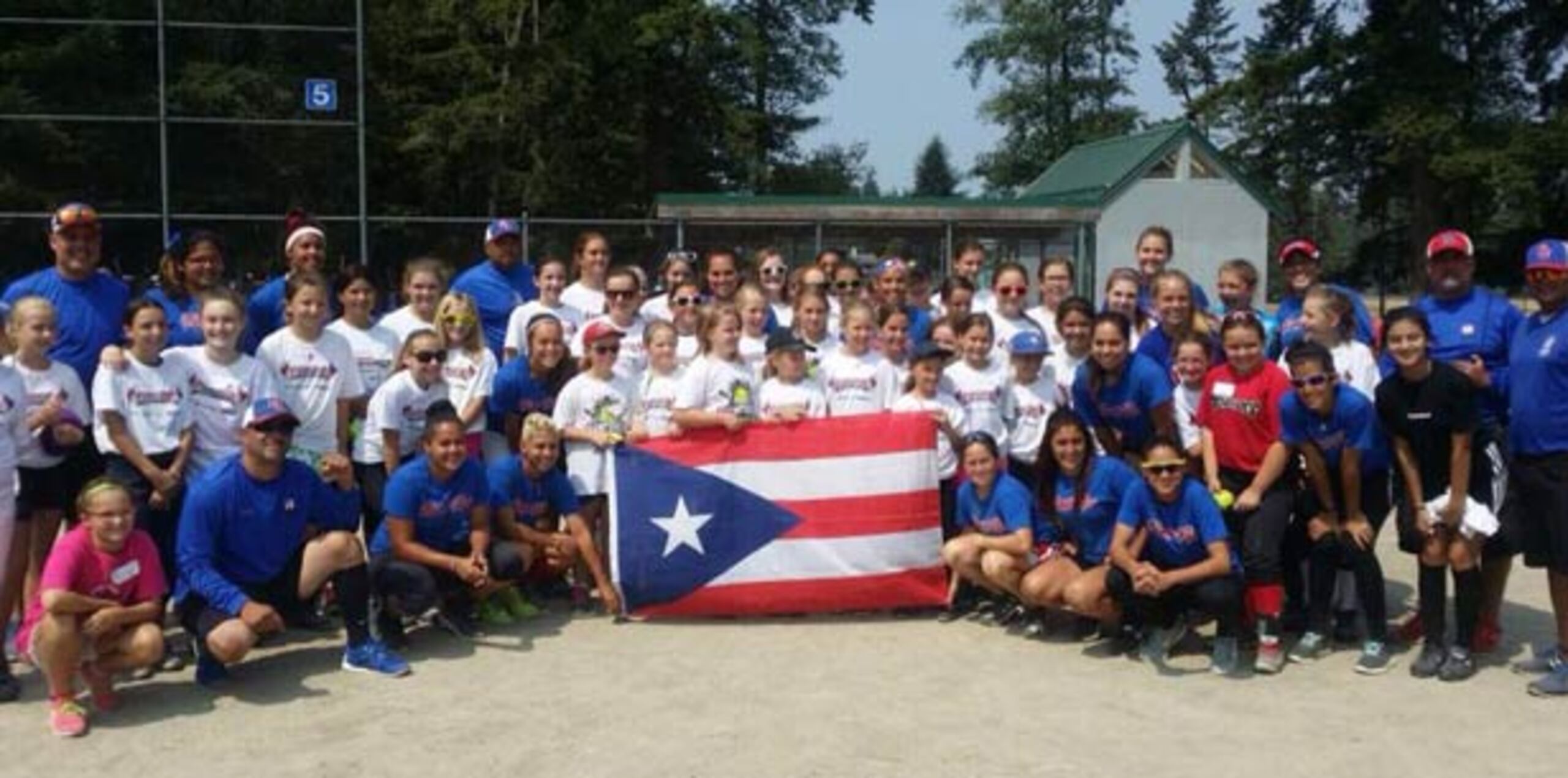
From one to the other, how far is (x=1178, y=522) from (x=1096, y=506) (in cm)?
48

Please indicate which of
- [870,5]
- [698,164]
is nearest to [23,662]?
[698,164]

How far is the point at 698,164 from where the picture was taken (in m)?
41.9

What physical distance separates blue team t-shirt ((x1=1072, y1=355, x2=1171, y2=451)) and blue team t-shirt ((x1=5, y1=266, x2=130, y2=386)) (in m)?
4.98

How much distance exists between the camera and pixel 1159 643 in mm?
6352

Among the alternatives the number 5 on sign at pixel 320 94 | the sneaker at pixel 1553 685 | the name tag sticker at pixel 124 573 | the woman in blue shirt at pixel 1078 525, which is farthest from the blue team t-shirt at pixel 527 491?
the number 5 on sign at pixel 320 94

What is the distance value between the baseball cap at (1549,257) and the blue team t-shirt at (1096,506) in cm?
203

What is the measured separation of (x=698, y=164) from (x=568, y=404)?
3538 centimetres

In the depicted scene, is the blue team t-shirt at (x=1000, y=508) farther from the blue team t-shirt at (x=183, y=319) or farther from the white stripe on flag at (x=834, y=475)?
the blue team t-shirt at (x=183, y=319)

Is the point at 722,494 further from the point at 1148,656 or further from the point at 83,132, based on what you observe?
the point at 83,132

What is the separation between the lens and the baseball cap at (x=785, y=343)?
7309 millimetres

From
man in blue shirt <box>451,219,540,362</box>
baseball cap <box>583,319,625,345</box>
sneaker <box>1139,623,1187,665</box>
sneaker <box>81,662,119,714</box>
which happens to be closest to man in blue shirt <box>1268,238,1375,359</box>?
sneaker <box>1139,623,1187,665</box>

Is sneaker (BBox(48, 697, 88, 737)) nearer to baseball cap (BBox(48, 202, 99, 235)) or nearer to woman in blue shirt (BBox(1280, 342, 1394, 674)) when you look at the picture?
baseball cap (BBox(48, 202, 99, 235))

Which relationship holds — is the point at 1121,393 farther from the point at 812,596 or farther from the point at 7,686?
the point at 7,686

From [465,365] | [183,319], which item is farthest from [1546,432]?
[183,319]
